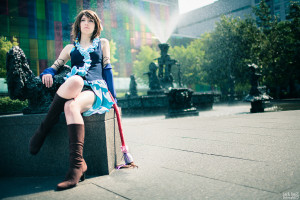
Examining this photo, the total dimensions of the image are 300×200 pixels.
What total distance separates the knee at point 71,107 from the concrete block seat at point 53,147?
23cm

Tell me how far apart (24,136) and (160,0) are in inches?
2040

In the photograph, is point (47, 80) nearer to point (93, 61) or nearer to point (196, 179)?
point (93, 61)

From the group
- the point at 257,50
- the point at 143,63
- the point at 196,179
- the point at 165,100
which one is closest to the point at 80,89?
the point at 196,179

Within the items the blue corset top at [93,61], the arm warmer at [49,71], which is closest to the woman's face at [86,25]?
the blue corset top at [93,61]

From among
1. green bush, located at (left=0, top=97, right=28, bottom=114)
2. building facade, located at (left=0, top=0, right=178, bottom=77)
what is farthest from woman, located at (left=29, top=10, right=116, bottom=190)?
building facade, located at (left=0, top=0, right=178, bottom=77)

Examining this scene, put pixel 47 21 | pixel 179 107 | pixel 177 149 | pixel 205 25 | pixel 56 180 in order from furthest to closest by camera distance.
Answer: pixel 205 25, pixel 47 21, pixel 179 107, pixel 177 149, pixel 56 180

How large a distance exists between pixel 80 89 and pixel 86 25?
0.96 metres

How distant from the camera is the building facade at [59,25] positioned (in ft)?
103

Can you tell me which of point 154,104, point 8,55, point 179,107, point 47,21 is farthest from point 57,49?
point 8,55

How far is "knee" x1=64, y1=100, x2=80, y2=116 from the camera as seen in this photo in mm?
2465

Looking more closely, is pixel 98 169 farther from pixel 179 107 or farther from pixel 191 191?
pixel 179 107

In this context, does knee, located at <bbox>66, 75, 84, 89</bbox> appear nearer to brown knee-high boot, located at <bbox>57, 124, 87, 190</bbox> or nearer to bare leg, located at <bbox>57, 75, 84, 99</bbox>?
bare leg, located at <bbox>57, 75, 84, 99</bbox>

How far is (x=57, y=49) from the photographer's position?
3466 centimetres

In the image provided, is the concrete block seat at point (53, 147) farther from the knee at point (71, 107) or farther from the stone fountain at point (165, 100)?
the stone fountain at point (165, 100)
